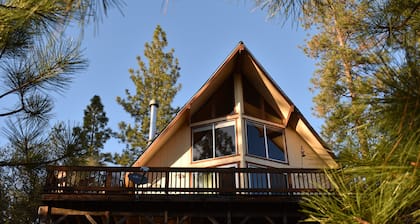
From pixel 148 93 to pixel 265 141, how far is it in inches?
453

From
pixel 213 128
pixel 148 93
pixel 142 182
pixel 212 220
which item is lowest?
pixel 212 220

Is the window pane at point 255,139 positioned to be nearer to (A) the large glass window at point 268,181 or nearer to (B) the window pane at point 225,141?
(B) the window pane at point 225,141

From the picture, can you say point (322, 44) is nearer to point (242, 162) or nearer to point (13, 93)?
point (242, 162)

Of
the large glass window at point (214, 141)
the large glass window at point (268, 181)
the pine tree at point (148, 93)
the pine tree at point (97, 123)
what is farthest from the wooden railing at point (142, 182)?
the pine tree at point (97, 123)

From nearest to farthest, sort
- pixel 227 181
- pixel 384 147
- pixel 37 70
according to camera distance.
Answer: pixel 384 147 → pixel 37 70 → pixel 227 181

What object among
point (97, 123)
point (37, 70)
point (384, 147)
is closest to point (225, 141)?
point (37, 70)

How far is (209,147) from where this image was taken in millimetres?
11133

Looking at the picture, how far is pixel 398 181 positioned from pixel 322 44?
49.9ft

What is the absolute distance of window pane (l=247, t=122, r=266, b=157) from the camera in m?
10.8

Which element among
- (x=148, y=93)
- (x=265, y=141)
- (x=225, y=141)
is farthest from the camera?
(x=148, y=93)

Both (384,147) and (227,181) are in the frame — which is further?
(227,181)

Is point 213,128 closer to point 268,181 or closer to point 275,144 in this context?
point 275,144

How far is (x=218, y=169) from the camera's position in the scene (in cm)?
907

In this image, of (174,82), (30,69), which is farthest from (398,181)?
(174,82)
